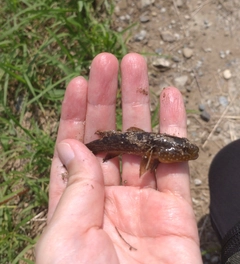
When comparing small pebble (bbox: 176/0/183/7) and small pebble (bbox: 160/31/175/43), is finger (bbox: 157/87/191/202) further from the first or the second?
small pebble (bbox: 176/0/183/7)

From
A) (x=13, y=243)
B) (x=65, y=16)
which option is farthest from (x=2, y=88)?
(x=13, y=243)

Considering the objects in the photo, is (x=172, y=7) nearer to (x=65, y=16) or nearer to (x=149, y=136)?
(x=65, y=16)

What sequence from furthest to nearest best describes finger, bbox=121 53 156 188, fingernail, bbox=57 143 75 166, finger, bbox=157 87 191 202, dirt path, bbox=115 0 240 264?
dirt path, bbox=115 0 240 264, finger, bbox=121 53 156 188, finger, bbox=157 87 191 202, fingernail, bbox=57 143 75 166

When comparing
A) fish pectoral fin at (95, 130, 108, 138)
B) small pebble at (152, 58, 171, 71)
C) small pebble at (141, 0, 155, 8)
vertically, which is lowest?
small pebble at (152, 58, 171, 71)

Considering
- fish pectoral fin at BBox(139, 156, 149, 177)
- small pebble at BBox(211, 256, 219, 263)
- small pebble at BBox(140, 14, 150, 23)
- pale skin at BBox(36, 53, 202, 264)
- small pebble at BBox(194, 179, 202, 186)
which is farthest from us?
small pebble at BBox(140, 14, 150, 23)

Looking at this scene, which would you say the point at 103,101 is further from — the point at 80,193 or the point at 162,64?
the point at 162,64

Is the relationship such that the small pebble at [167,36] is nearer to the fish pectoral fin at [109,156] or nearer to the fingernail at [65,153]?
the fish pectoral fin at [109,156]

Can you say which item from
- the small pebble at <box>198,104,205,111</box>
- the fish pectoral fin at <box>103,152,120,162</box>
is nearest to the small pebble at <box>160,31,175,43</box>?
the small pebble at <box>198,104,205,111</box>

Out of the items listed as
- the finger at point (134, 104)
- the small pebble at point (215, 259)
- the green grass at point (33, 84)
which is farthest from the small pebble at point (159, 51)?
the small pebble at point (215, 259)
